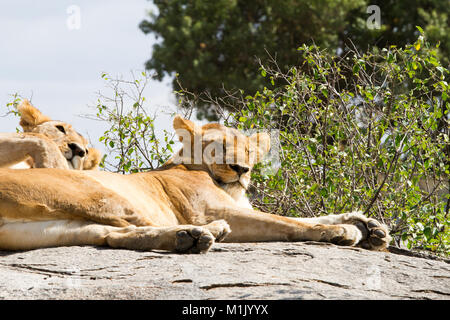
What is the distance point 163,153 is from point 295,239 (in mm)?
3006

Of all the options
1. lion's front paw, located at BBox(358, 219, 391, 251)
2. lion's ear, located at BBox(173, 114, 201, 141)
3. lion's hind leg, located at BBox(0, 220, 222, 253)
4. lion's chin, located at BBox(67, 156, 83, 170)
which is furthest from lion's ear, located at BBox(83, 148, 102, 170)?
lion's front paw, located at BBox(358, 219, 391, 251)

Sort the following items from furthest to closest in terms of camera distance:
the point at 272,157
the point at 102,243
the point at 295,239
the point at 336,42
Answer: the point at 336,42
the point at 272,157
the point at 295,239
the point at 102,243

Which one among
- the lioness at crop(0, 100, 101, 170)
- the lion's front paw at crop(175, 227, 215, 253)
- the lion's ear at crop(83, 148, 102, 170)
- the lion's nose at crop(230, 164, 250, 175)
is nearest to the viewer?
the lion's front paw at crop(175, 227, 215, 253)

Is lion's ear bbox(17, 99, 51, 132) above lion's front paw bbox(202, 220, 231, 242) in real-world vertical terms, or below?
above

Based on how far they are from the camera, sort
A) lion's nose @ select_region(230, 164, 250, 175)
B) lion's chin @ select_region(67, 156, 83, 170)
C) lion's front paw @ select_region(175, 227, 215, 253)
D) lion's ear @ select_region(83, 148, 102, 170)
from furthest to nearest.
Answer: lion's ear @ select_region(83, 148, 102, 170) → lion's chin @ select_region(67, 156, 83, 170) → lion's nose @ select_region(230, 164, 250, 175) → lion's front paw @ select_region(175, 227, 215, 253)

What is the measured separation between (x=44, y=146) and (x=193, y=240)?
1968 mm

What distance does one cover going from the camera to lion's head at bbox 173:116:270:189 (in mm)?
5172

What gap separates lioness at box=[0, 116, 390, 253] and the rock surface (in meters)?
0.13

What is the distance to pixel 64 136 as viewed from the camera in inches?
231

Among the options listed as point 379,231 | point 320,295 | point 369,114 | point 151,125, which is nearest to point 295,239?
point 379,231

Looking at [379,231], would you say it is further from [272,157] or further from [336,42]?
[336,42]

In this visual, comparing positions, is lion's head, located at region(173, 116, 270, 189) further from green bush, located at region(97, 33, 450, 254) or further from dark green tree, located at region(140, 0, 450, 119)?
dark green tree, located at region(140, 0, 450, 119)
